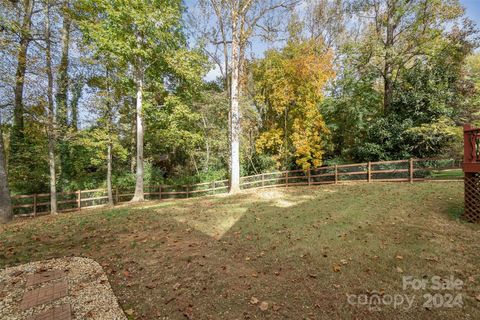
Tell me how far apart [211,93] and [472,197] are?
44.1ft

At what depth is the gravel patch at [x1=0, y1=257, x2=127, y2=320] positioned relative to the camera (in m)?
2.47

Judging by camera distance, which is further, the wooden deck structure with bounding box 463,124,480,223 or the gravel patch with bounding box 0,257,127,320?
the wooden deck structure with bounding box 463,124,480,223

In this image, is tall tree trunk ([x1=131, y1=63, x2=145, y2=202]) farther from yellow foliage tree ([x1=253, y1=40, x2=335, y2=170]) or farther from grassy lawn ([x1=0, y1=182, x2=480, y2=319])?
yellow foliage tree ([x1=253, y1=40, x2=335, y2=170])

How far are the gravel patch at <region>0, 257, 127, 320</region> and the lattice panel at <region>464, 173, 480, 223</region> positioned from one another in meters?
7.00

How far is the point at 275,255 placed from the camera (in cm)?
396

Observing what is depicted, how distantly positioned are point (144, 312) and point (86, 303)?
29.0 inches

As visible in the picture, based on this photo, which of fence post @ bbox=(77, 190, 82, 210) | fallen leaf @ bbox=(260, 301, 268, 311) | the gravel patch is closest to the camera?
the gravel patch

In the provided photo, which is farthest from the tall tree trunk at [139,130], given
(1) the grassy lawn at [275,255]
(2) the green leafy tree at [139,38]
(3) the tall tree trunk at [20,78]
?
(1) the grassy lawn at [275,255]

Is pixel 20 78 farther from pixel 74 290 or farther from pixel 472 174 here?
pixel 472 174

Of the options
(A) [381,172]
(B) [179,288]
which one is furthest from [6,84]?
(A) [381,172]

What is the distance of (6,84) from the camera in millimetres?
8359

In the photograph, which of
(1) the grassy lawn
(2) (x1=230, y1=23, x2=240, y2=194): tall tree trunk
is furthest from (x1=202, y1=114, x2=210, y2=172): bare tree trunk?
(1) the grassy lawn

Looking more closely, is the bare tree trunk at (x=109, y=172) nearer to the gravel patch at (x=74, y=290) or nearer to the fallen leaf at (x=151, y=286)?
the gravel patch at (x=74, y=290)

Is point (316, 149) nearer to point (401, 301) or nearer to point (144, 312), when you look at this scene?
point (401, 301)
